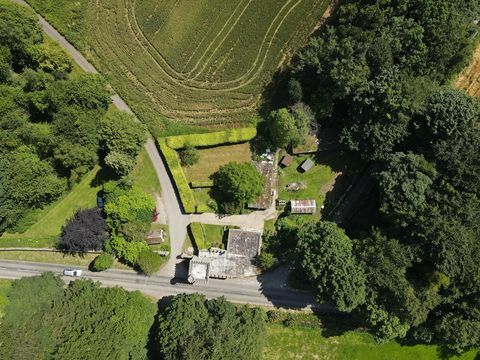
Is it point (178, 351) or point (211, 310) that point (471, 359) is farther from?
point (178, 351)

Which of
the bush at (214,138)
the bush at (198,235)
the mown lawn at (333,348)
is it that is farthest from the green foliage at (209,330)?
the bush at (214,138)

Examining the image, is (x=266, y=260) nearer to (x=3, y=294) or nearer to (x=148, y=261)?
(x=148, y=261)

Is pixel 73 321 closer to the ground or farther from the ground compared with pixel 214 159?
closer to the ground

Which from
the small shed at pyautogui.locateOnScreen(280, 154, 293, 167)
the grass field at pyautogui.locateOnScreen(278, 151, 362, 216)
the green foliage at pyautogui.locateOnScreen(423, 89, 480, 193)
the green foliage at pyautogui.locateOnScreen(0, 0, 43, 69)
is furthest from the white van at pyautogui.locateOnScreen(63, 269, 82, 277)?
the green foliage at pyautogui.locateOnScreen(423, 89, 480, 193)

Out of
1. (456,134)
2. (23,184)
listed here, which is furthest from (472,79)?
(23,184)

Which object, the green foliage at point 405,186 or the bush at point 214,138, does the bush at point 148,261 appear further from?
the green foliage at point 405,186

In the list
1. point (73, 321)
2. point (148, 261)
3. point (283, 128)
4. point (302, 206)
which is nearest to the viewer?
point (73, 321)

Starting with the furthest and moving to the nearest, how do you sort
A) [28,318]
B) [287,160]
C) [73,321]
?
1. [287,160]
2. [73,321]
3. [28,318]
